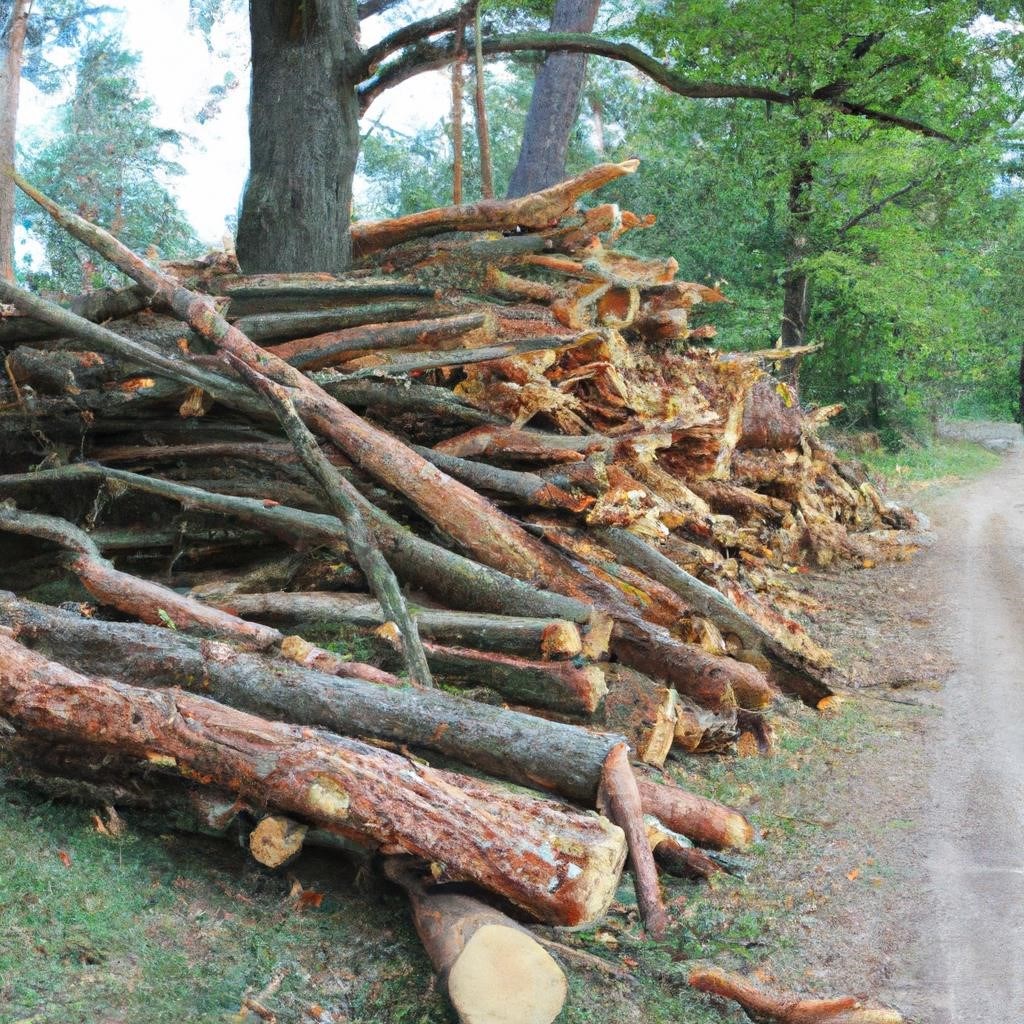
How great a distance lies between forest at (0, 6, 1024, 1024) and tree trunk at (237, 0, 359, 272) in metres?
0.03

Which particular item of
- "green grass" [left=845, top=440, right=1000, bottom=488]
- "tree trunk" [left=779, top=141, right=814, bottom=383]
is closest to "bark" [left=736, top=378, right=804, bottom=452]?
"green grass" [left=845, top=440, right=1000, bottom=488]

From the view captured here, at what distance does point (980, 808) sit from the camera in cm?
478

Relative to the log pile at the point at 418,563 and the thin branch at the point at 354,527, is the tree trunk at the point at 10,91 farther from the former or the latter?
the thin branch at the point at 354,527

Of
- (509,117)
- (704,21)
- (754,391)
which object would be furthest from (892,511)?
(509,117)

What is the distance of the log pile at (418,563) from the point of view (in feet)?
10.8

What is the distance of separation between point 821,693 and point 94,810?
447 centimetres

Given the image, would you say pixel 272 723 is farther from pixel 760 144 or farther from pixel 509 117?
pixel 509 117

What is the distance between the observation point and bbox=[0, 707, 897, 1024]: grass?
2.70m

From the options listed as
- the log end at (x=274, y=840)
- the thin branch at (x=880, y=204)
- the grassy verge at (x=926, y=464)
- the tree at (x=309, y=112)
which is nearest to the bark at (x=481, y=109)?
the tree at (x=309, y=112)

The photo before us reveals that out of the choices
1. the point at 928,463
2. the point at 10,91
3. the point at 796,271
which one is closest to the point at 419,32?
the point at 10,91

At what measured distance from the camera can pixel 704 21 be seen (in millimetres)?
10406

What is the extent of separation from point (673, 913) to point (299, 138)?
22.4 ft

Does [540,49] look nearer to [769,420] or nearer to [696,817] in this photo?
[769,420]

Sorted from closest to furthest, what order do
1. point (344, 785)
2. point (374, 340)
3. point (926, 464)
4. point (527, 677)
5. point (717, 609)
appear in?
point (344, 785), point (527, 677), point (717, 609), point (374, 340), point (926, 464)
